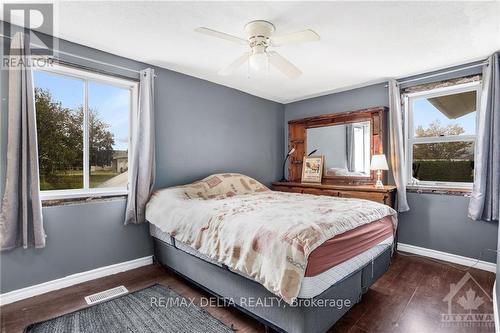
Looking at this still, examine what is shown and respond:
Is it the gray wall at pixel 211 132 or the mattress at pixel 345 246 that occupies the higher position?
the gray wall at pixel 211 132

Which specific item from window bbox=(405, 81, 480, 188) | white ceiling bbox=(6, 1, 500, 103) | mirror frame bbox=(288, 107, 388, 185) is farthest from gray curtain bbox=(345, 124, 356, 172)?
white ceiling bbox=(6, 1, 500, 103)

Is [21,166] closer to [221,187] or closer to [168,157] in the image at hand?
[168,157]

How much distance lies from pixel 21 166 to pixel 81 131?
662mm

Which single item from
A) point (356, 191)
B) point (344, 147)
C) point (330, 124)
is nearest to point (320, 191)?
point (356, 191)

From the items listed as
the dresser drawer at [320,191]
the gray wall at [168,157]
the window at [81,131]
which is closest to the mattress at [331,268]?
the gray wall at [168,157]

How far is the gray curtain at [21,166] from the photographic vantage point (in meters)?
2.05

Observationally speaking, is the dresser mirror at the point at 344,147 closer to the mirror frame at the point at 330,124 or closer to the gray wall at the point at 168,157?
the mirror frame at the point at 330,124

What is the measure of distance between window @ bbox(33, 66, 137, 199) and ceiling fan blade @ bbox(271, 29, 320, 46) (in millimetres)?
1786

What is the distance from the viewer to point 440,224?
122 inches

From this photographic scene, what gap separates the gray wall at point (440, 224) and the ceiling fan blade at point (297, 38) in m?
2.14

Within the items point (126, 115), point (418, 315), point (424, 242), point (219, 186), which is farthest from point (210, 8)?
point (424, 242)

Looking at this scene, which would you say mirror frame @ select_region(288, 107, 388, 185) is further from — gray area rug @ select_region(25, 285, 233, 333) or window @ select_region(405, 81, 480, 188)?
gray area rug @ select_region(25, 285, 233, 333)

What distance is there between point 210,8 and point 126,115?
162cm

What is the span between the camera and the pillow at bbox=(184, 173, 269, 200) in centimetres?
297
